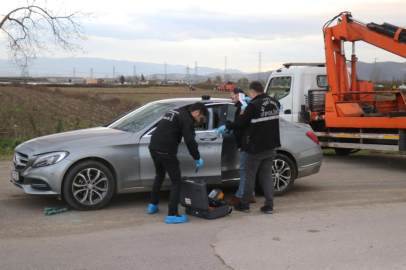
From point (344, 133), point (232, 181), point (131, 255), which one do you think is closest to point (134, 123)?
point (232, 181)

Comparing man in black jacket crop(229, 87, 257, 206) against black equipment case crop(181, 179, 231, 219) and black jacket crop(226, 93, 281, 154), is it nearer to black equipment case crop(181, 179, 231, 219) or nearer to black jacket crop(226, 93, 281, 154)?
black jacket crop(226, 93, 281, 154)

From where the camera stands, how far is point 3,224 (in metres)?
6.49

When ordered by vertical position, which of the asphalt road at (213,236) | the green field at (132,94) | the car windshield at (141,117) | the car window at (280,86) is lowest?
the asphalt road at (213,236)

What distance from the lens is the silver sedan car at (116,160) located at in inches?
275

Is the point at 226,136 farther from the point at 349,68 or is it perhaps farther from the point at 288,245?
the point at 349,68

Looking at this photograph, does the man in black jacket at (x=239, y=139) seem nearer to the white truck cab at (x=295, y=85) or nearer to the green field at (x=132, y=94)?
the white truck cab at (x=295, y=85)

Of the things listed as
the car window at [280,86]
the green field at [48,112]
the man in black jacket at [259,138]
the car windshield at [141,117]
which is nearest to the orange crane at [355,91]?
the car window at [280,86]

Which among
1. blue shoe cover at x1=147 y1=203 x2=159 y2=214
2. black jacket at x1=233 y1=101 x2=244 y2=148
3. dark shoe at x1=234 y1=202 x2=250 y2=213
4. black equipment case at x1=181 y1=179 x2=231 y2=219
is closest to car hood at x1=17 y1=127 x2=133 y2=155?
blue shoe cover at x1=147 y1=203 x2=159 y2=214

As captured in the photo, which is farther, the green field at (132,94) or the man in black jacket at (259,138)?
the green field at (132,94)

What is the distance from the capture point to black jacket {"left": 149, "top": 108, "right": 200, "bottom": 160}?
6621mm

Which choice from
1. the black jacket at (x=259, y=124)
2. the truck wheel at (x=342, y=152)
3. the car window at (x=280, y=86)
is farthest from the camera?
the truck wheel at (x=342, y=152)

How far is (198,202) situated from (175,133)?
39.3 inches

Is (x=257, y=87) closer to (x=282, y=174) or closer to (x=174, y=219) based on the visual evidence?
(x=282, y=174)

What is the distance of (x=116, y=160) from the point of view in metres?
7.23
